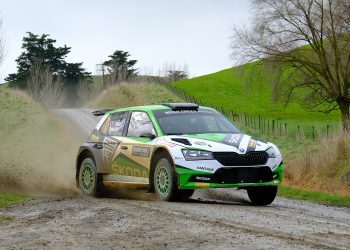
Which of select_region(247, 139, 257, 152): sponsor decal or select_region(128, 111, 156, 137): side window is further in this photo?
select_region(128, 111, 156, 137): side window

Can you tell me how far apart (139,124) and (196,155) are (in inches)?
75.6

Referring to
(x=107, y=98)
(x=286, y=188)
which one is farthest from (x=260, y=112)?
(x=286, y=188)

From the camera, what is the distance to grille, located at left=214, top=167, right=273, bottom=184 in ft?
34.6

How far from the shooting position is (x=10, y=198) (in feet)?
41.1

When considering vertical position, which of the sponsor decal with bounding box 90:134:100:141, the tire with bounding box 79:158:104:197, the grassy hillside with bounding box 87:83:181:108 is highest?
the grassy hillside with bounding box 87:83:181:108

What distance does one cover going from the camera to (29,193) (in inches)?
549

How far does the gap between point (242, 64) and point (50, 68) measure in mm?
44988

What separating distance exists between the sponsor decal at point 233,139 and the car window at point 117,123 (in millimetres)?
2391

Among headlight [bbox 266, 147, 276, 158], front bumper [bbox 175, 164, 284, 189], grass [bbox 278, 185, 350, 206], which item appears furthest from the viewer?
grass [bbox 278, 185, 350, 206]

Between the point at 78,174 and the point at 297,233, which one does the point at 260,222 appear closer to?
the point at 297,233

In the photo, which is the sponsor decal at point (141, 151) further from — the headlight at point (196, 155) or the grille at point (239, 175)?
the grille at point (239, 175)

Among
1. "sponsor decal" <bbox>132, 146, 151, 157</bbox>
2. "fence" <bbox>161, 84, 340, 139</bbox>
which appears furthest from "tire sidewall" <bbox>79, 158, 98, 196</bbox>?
"fence" <bbox>161, 84, 340, 139</bbox>

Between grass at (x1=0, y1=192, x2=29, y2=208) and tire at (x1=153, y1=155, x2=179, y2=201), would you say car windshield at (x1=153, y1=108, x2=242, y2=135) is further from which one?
grass at (x1=0, y1=192, x2=29, y2=208)

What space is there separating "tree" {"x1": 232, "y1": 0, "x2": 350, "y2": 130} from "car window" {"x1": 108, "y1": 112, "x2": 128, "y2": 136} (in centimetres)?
3082
